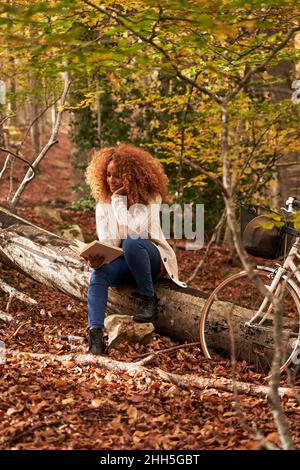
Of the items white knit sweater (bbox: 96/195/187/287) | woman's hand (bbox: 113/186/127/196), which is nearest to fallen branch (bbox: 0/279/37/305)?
white knit sweater (bbox: 96/195/187/287)

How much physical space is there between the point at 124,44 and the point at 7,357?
2698 mm

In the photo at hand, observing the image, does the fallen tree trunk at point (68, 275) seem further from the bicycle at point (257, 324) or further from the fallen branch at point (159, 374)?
the fallen branch at point (159, 374)

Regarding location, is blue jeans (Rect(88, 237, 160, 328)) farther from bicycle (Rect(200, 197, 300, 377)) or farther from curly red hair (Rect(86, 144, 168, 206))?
bicycle (Rect(200, 197, 300, 377))

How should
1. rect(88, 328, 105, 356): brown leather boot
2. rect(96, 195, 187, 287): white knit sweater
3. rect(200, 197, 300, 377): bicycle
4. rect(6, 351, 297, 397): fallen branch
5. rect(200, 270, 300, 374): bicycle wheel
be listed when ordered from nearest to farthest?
1. rect(6, 351, 297, 397): fallen branch
2. rect(200, 197, 300, 377): bicycle
3. rect(200, 270, 300, 374): bicycle wheel
4. rect(88, 328, 105, 356): brown leather boot
5. rect(96, 195, 187, 287): white knit sweater

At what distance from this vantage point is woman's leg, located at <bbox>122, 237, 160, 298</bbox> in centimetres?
492

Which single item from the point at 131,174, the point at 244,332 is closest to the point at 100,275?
the point at 131,174

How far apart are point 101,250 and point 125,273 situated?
0.43 m

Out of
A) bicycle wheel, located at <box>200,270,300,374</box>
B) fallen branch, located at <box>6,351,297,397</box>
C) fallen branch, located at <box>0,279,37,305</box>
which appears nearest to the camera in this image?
fallen branch, located at <box>6,351,297,397</box>

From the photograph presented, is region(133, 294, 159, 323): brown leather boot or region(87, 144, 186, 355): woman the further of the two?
region(133, 294, 159, 323): brown leather boot

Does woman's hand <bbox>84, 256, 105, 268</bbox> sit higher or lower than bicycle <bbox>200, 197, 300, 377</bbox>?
higher

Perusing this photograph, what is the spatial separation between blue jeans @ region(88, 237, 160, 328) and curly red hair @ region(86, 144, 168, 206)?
0.45m

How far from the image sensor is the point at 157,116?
11609 millimetres

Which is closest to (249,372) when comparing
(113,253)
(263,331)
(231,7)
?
(263,331)

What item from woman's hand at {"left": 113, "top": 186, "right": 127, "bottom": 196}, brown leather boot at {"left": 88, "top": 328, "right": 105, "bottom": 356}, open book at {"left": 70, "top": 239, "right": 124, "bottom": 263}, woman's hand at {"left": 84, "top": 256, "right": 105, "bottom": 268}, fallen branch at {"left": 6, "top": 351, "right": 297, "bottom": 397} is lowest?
fallen branch at {"left": 6, "top": 351, "right": 297, "bottom": 397}
